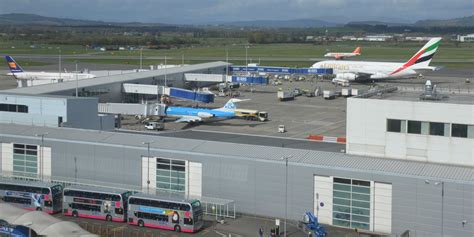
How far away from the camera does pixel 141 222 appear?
44219 mm

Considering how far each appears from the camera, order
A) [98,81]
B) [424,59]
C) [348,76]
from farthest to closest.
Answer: [348,76]
[424,59]
[98,81]

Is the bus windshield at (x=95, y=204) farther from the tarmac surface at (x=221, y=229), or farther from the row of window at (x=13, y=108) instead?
the row of window at (x=13, y=108)

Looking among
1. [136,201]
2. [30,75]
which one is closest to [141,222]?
[136,201]

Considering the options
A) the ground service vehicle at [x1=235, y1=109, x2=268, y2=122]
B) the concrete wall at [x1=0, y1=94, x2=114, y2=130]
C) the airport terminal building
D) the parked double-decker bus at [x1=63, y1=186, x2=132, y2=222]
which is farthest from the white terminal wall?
the ground service vehicle at [x1=235, y1=109, x2=268, y2=122]

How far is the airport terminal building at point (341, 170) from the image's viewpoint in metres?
41.0

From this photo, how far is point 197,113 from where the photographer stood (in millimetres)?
87688

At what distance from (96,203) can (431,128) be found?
2458cm

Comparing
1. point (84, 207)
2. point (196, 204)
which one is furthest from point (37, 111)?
point (196, 204)

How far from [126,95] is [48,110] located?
43169mm

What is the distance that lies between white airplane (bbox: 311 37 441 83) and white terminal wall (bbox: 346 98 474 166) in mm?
92129

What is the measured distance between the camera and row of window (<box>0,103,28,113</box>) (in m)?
62.9

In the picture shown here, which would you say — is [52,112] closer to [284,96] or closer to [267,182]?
[267,182]

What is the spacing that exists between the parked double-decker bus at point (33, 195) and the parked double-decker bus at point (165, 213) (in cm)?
673

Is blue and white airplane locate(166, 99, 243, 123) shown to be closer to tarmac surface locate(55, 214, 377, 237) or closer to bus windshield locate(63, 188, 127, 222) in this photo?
bus windshield locate(63, 188, 127, 222)
